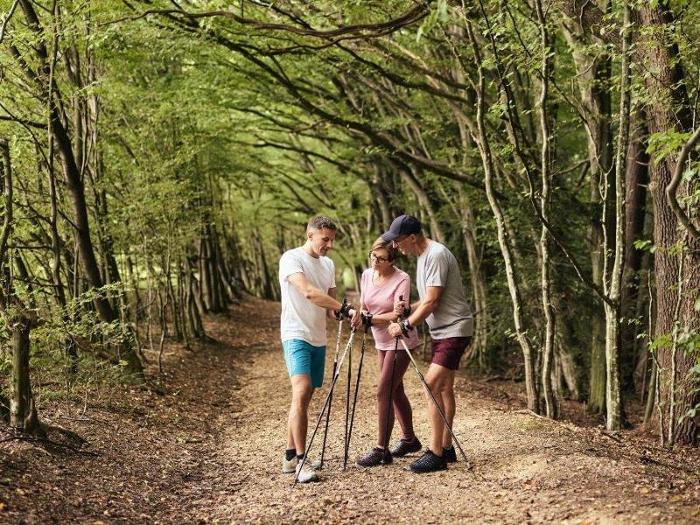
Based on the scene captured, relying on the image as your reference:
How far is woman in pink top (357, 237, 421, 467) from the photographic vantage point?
251 inches

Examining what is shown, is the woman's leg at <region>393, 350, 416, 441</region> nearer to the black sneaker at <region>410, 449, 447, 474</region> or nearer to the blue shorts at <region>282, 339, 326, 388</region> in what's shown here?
the black sneaker at <region>410, 449, 447, 474</region>

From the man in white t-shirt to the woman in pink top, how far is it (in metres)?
0.29

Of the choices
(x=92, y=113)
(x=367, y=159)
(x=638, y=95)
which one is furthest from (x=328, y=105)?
(x=638, y=95)

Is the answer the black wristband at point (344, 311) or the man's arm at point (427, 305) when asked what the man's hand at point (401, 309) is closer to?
the man's arm at point (427, 305)

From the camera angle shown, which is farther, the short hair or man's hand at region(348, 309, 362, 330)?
the short hair

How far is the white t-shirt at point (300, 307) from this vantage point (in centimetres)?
622

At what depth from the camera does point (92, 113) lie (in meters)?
12.0

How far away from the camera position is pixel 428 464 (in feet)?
20.1

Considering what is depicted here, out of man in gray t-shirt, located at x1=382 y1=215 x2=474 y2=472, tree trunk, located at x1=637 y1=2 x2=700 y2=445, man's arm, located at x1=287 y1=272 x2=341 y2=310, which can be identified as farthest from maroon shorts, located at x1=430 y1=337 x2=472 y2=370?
tree trunk, located at x1=637 y1=2 x2=700 y2=445

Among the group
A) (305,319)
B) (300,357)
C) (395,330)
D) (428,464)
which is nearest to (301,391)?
(300,357)

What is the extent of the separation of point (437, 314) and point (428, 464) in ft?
4.19

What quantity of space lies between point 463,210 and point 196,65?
6548 mm

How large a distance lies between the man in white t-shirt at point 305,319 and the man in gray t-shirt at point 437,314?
594mm

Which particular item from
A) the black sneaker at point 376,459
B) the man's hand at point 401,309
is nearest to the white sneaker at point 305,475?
the black sneaker at point 376,459
